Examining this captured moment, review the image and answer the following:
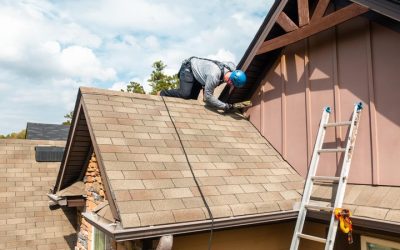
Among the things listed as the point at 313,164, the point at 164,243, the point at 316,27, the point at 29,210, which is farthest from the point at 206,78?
the point at 29,210

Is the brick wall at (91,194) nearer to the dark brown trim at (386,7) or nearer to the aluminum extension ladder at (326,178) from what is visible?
the aluminum extension ladder at (326,178)

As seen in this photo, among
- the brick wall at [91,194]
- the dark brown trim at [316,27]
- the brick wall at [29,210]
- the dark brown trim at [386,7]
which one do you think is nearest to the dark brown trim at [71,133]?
the brick wall at [91,194]

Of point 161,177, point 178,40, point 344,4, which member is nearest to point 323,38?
point 344,4

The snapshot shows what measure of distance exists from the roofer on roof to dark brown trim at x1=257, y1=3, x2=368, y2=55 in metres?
0.78

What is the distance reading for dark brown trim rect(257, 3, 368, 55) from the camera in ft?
16.2

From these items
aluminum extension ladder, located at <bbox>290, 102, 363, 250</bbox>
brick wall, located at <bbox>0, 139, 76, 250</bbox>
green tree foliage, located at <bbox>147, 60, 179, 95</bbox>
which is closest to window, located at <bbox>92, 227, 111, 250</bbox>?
brick wall, located at <bbox>0, 139, 76, 250</bbox>

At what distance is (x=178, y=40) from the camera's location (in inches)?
643

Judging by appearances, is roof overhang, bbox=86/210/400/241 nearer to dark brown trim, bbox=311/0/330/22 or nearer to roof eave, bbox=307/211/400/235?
roof eave, bbox=307/211/400/235

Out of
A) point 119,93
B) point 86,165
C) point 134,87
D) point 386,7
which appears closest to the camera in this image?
point 386,7

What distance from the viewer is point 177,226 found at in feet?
13.2

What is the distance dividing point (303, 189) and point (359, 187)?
2.97 ft

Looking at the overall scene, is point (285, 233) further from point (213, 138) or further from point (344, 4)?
point (344, 4)

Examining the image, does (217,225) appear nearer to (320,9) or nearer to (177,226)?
(177,226)

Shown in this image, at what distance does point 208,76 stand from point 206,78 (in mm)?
134
